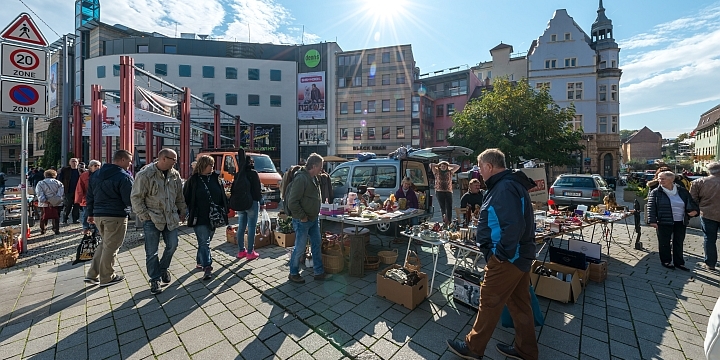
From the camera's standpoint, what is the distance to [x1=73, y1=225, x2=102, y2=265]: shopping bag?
5264mm

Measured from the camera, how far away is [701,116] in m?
56.4

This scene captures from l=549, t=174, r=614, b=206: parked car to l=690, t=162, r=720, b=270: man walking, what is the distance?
506cm

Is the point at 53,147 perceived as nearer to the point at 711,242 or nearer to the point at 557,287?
the point at 557,287

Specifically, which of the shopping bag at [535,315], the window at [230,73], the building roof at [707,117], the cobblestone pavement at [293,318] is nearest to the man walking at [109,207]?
the cobblestone pavement at [293,318]

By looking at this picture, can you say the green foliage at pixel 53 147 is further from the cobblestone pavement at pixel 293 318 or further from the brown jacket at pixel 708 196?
the brown jacket at pixel 708 196

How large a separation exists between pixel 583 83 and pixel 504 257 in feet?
120

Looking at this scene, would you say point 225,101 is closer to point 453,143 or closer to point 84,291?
point 453,143

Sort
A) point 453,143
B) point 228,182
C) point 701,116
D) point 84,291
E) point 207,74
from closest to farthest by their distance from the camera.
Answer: point 84,291
point 228,182
point 453,143
point 207,74
point 701,116

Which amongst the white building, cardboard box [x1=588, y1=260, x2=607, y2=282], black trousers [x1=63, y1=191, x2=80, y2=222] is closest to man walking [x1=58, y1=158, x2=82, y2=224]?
black trousers [x1=63, y1=191, x2=80, y2=222]

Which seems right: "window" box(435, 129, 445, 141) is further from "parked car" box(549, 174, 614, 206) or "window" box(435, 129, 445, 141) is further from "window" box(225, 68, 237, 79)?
"parked car" box(549, 174, 614, 206)

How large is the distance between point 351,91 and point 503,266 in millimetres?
34942

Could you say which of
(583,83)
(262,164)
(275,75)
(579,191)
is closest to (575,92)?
(583,83)

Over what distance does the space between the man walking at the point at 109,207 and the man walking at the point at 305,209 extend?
2.16 m

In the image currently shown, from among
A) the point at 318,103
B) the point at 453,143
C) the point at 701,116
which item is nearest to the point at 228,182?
the point at 453,143
